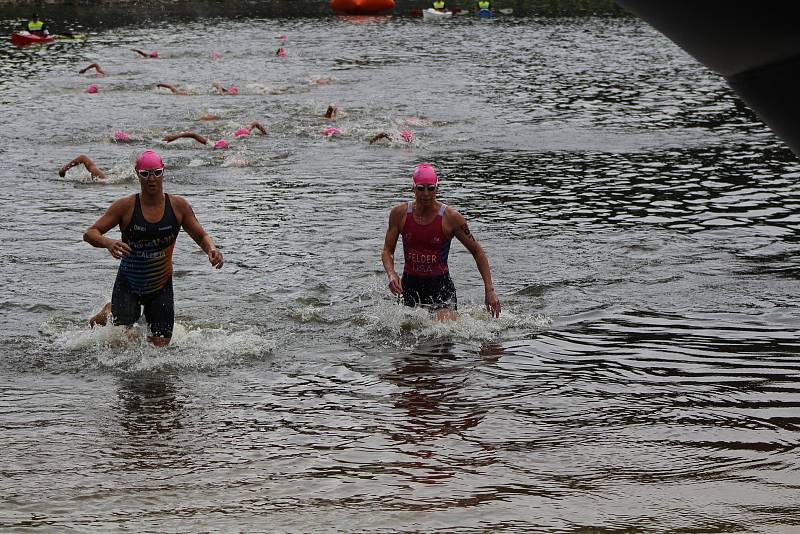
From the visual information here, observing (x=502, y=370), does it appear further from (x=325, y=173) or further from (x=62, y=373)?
(x=325, y=173)

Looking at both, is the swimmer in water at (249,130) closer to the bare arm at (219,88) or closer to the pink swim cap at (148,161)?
the bare arm at (219,88)

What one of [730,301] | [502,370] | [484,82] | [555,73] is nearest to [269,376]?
[502,370]

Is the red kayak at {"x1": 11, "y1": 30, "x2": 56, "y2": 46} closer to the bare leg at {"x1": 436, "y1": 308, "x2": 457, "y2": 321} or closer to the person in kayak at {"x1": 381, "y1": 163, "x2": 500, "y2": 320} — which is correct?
the person in kayak at {"x1": 381, "y1": 163, "x2": 500, "y2": 320}

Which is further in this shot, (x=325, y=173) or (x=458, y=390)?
(x=325, y=173)

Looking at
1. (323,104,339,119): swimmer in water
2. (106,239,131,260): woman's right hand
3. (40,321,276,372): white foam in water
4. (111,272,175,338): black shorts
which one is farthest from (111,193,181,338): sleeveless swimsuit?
(323,104,339,119): swimmer in water

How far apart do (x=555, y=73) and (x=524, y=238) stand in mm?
21784

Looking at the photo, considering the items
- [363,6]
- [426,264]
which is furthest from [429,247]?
[363,6]

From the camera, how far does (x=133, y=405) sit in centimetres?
953

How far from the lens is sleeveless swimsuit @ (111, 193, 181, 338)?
10.2m

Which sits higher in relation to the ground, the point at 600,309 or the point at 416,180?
the point at 416,180

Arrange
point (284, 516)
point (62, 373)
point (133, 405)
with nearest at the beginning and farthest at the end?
point (284, 516) → point (133, 405) → point (62, 373)

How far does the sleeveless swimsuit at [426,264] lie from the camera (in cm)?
1128

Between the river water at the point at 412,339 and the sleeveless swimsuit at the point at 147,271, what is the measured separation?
1.50ft

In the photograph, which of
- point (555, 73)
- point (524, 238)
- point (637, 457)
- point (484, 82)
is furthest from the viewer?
point (555, 73)
